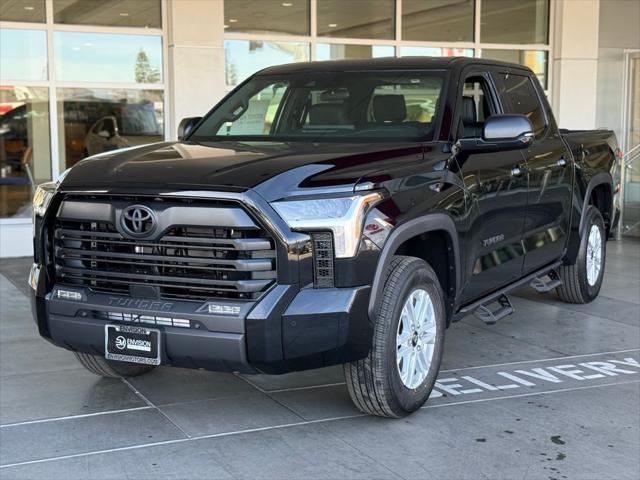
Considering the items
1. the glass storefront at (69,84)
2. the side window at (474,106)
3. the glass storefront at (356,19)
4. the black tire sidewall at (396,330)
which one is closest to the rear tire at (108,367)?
the black tire sidewall at (396,330)

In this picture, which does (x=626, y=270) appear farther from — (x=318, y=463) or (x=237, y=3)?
(x=318, y=463)

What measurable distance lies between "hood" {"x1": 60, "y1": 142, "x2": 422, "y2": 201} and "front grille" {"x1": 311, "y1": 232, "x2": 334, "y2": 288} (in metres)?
0.23

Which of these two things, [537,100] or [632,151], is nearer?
[537,100]

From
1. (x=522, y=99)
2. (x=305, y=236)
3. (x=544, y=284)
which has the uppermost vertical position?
(x=522, y=99)

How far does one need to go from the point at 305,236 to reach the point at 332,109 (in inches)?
67.4

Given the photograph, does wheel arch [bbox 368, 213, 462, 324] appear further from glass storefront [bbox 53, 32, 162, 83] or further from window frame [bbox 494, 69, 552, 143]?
glass storefront [bbox 53, 32, 162, 83]

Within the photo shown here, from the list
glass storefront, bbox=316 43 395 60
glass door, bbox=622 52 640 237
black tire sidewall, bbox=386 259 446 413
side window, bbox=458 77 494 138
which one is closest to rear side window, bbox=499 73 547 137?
side window, bbox=458 77 494 138

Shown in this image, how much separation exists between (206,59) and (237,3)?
1078 mm

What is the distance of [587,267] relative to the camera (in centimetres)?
753

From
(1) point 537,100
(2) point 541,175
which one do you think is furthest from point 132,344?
(1) point 537,100

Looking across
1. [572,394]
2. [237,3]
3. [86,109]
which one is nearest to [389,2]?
[237,3]

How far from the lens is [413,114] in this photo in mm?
5246

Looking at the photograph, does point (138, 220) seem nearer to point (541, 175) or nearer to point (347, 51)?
point (541, 175)

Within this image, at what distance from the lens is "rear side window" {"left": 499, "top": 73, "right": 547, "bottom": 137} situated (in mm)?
6051
